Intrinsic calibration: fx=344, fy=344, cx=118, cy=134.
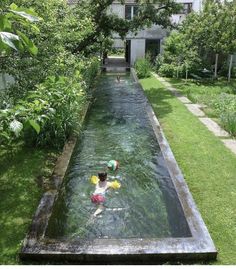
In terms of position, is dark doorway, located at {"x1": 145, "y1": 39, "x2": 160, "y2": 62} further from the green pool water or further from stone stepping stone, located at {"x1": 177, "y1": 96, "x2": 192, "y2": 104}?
the green pool water

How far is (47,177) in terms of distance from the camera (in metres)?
7.63

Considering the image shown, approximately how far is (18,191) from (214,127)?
720cm

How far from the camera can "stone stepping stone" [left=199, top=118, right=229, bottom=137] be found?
1094cm

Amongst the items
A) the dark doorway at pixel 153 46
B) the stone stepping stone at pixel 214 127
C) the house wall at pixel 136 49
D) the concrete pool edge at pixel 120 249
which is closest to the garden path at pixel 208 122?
the stone stepping stone at pixel 214 127

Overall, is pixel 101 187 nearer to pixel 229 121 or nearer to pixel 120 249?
pixel 120 249

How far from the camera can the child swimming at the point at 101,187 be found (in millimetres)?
6773

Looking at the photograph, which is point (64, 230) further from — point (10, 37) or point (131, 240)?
point (10, 37)

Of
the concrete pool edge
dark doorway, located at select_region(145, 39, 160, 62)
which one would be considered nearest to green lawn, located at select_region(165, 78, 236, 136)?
the concrete pool edge

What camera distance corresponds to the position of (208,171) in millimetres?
7992

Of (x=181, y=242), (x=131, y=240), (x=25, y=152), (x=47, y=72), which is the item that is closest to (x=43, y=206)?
(x=131, y=240)

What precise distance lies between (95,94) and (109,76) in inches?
334

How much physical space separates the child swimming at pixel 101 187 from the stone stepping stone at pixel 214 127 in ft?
16.0

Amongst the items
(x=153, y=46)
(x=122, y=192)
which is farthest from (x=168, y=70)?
(x=122, y=192)

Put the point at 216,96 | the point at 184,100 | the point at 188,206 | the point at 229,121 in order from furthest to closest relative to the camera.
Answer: the point at 184,100
the point at 216,96
the point at 229,121
the point at 188,206
